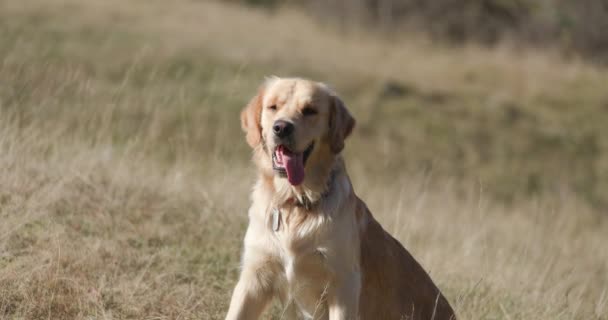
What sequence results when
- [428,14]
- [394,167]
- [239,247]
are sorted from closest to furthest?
[239,247] < [394,167] < [428,14]

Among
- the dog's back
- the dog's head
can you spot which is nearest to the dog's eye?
the dog's head

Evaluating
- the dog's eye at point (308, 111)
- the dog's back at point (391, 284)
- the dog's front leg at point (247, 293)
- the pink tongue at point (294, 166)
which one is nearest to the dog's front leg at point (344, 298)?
the dog's back at point (391, 284)

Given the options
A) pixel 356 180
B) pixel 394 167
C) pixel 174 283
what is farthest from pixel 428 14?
pixel 174 283

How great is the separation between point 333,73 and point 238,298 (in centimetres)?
1065

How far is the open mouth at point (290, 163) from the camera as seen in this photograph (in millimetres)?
3721

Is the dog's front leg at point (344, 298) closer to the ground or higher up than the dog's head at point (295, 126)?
closer to the ground

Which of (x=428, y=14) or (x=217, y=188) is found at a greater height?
(x=217, y=188)

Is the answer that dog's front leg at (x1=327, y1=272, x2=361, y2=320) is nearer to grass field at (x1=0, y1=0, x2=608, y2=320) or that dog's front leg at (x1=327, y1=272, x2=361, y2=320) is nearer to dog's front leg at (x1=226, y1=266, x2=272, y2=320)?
dog's front leg at (x1=226, y1=266, x2=272, y2=320)

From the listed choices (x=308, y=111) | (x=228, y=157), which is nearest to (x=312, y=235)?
(x=308, y=111)

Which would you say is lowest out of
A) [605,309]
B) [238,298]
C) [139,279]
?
[605,309]

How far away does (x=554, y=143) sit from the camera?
543 inches

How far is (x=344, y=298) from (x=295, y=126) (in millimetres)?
794

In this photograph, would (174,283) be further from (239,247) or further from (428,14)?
(428,14)

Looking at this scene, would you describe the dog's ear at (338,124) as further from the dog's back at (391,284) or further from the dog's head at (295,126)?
the dog's back at (391,284)
